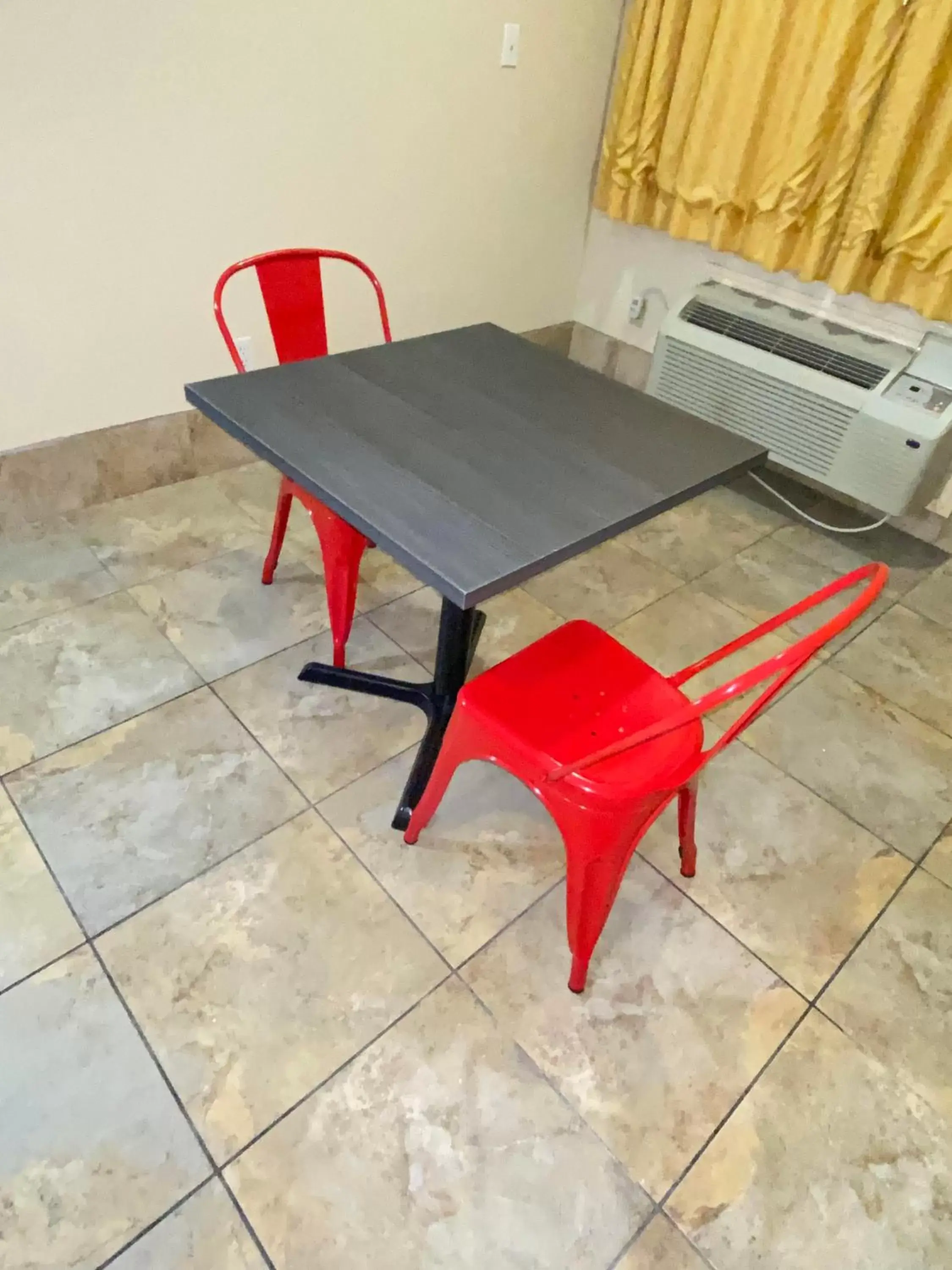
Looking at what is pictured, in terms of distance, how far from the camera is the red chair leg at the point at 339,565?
64.0 inches

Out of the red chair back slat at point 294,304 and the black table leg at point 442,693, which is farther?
the red chair back slat at point 294,304

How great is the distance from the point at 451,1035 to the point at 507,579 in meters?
0.75

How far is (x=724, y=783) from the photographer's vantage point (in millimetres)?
1761

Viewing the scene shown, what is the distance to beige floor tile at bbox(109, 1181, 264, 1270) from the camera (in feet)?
3.34

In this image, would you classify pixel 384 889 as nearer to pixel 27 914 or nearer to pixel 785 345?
pixel 27 914

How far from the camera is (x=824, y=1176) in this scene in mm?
1178

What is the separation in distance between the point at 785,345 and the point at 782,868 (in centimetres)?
168

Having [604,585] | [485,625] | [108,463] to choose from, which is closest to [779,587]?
[604,585]

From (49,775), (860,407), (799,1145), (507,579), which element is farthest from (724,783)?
(49,775)

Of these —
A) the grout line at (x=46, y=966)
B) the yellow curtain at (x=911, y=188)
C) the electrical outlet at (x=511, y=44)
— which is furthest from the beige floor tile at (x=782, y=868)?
the electrical outlet at (x=511, y=44)

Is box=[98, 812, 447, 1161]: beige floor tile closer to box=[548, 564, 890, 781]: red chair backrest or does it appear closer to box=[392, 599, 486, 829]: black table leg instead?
box=[392, 599, 486, 829]: black table leg

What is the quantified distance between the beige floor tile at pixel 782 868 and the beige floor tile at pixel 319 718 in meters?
0.60

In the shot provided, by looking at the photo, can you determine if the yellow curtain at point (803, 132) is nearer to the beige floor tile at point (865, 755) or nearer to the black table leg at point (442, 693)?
the beige floor tile at point (865, 755)

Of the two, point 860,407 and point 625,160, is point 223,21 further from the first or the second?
point 860,407
